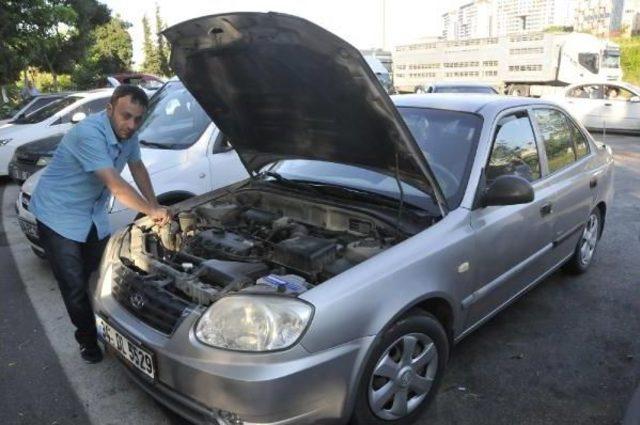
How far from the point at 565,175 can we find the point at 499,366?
4.69 ft

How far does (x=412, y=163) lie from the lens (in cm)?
278

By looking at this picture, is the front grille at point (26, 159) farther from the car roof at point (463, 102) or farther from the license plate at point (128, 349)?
the car roof at point (463, 102)

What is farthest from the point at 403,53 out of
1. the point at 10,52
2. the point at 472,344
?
the point at 472,344

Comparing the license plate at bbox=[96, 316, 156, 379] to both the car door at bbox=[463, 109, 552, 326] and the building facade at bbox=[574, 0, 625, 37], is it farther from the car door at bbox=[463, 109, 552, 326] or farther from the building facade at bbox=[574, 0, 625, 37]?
the building facade at bbox=[574, 0, 625, 37]

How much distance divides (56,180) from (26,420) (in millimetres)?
1259

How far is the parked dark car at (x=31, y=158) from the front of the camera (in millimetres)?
7004

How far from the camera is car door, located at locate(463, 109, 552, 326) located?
3.00 m

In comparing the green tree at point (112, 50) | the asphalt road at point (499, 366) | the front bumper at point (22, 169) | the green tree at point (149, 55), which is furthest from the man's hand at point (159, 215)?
the green tree at point (149, 55)

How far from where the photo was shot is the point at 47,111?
373 inches

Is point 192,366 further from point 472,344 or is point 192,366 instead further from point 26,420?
point 472,344

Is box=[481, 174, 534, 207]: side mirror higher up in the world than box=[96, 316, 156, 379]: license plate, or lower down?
higher up

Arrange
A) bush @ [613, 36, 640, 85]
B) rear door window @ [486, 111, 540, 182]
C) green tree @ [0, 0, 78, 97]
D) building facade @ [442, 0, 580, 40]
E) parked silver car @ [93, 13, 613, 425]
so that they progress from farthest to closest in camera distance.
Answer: building facade @ [442, 0, 580, 40] → bush @ [613, 36, 640, 85] → green tree @ [0, 0, 78, 97] → rear door window @ [486, 111, 540, 182] → parked silver car @ [93, 13, 613, 425]

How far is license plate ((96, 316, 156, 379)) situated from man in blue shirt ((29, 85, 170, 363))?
1.45 feet

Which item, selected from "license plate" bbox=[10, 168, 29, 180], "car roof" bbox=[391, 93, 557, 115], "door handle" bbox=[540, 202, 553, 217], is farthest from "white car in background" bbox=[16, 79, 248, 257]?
"door handle" bbox=[540, 202, 553, 217]
